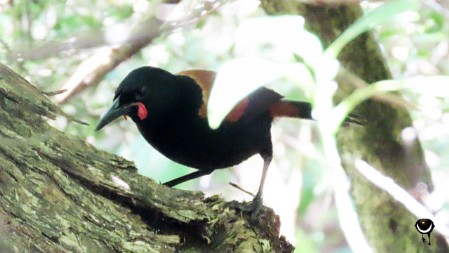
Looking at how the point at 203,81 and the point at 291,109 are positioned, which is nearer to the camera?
the point at 203,81

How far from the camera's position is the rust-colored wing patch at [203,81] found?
2051mm

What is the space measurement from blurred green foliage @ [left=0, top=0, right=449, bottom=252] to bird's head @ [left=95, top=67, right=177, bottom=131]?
0.18 m

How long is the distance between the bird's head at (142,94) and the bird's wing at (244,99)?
0.11 m

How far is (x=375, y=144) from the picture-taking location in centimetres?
209

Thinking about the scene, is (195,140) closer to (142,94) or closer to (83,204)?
(142,94)

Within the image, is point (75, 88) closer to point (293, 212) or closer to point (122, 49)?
point (122, 49)

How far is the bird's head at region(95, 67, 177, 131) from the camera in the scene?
192 cm

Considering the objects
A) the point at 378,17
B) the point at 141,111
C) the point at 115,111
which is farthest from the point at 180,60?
the point at 378,17

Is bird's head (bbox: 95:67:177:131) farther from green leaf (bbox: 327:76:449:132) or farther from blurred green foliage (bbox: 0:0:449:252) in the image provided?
green leaf (bbox: 327:76:449:132)

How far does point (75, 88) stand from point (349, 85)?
0.92m

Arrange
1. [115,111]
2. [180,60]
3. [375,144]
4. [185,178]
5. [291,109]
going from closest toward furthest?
[115,111], [375,144], [185,178], [291,109], [180,60]

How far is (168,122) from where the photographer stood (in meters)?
2.02

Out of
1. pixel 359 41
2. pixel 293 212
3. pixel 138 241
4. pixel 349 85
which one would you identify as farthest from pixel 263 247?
pixel 293 212

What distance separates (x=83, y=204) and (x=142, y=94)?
27.8 inches
